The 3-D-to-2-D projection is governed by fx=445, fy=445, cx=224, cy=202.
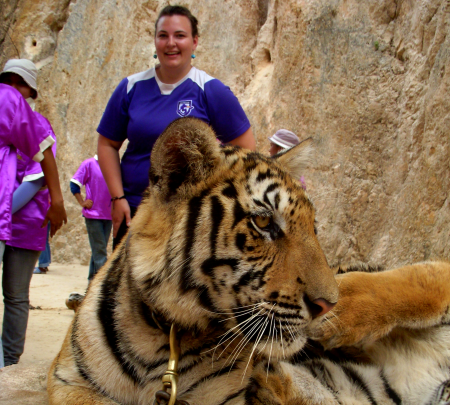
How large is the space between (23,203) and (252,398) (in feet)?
6.98

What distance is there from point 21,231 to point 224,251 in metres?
1.97

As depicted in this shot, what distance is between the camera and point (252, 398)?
1450 mm

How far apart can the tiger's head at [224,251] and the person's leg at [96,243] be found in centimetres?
427

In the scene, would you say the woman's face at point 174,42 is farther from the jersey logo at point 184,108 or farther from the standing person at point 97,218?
the standing person at point 97,218

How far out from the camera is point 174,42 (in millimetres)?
2693

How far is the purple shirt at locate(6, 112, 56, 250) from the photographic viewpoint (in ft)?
9.41

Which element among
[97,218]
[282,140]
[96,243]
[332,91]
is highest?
[332,91]

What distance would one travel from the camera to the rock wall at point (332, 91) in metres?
4.57

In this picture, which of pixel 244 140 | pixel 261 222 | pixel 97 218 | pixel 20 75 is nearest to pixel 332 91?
pixel 97 218

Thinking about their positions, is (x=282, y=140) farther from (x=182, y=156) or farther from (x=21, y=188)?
(x=182, y=156)

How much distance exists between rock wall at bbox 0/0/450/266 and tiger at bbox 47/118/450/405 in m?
1.74

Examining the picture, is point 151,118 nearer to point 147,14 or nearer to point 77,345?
point 77,345

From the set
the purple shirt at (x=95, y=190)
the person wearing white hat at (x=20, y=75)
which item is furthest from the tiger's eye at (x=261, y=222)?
the purple shirt at (x=95, y=190)

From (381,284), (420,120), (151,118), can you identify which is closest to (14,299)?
(151,118)
